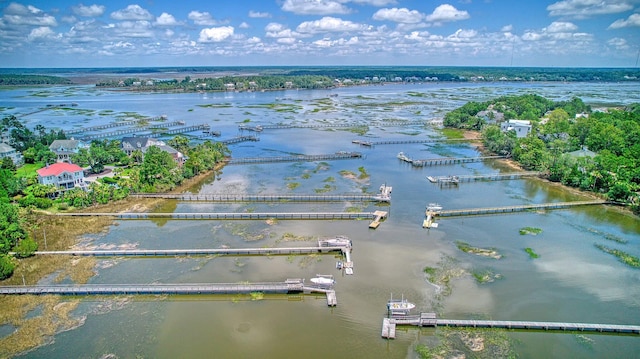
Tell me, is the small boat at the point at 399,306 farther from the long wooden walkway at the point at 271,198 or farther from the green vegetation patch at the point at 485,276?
the long wooden walkway at the point at 271,198

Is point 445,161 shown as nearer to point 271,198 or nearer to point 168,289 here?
point 271,198

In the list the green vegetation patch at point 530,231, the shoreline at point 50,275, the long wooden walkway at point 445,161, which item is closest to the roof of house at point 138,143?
the shoreline at point 50,275

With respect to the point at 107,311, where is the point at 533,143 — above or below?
above

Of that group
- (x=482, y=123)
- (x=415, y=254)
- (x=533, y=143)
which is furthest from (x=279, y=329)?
(x=482, y=123)

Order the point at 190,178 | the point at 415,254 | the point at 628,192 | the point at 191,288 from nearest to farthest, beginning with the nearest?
1. the point at 191,288
2. the point at 415,254
3. the point at 628,192
4. the point at 190,178

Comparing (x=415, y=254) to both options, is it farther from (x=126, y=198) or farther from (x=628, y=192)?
(x=126, y=198)

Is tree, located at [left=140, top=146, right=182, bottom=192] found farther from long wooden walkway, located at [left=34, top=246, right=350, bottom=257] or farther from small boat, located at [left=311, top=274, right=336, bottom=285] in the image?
small boat, located at [left=311, top=274, right=336, bottom=285]

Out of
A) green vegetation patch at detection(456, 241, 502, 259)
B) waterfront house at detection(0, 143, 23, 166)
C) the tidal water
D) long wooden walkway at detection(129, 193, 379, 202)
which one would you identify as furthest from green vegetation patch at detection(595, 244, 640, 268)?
waterfront house at detection(0, 143, 23, 166)
